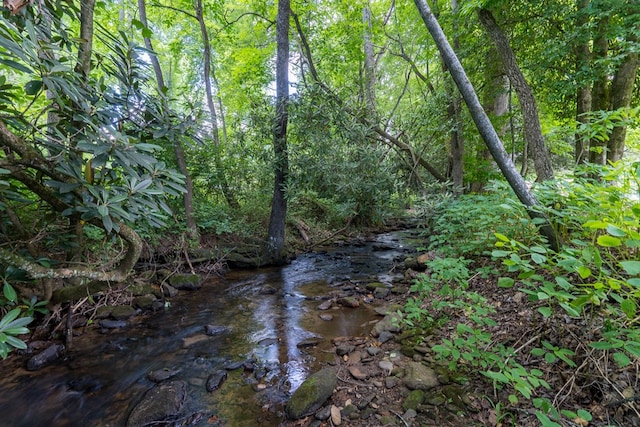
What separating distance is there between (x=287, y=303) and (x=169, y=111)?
343 cm

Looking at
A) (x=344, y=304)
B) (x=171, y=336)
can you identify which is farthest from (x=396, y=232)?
(x=171, y=336)

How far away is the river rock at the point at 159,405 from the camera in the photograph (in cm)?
246

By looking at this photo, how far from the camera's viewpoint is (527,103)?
15.7 ft

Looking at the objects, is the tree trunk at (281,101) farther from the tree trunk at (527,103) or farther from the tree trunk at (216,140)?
the tree trunk at (527,103)

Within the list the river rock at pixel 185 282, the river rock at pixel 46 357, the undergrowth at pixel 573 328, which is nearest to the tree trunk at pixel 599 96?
the undergrowth at pixel 573 328

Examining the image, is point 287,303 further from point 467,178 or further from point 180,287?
point 467,178

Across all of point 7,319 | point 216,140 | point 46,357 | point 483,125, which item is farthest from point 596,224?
point 216,140

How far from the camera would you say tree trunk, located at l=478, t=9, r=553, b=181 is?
4.66 m

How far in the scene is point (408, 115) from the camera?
7.57 m

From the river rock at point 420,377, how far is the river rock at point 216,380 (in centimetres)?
186

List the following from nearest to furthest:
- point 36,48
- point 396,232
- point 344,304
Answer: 1. point 36,48
2. point 344,304
3. point 396,232

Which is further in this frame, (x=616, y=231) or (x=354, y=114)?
(x=354, y=114)

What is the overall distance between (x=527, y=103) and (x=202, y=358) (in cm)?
633

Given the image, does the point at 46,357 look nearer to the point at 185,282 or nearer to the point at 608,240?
the point at 185,282
